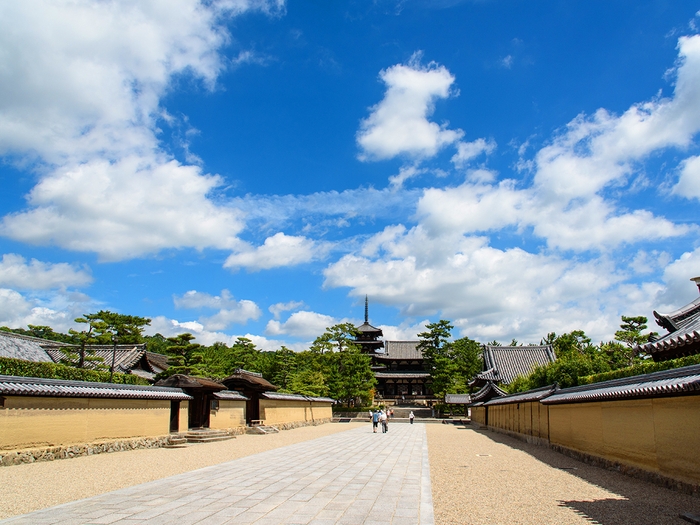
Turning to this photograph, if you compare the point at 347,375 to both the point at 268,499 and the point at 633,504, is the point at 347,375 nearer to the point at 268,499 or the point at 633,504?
the point at 268,499

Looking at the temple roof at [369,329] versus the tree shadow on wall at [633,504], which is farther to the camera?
the temple roof at [369,329]

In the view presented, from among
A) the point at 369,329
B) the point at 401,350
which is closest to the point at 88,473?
the point at 401,350

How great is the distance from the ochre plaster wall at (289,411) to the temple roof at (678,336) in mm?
23765

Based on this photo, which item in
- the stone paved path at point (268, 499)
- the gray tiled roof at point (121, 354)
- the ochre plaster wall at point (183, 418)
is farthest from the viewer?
the gray tiled roof at point (121, 354)

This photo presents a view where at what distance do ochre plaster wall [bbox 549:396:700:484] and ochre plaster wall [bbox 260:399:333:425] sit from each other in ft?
64.6

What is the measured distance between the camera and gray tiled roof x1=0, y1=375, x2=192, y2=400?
12742mm

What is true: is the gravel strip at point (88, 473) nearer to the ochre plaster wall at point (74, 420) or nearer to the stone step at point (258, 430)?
the ochre plaster wall at point (74, 420)

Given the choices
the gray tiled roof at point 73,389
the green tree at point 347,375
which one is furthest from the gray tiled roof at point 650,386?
the green tree at point 347,375

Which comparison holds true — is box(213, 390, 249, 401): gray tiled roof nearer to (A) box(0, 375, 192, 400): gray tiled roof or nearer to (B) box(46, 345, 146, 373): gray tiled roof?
(A) box(0, 375, 192, 400): gray tiled roof

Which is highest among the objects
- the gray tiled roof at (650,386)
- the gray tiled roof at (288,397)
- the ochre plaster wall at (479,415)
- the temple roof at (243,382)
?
the gray tiled roof at (650,386)

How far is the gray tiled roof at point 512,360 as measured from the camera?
40.5 m

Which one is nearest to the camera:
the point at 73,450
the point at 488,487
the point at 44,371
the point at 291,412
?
the point at 488,487

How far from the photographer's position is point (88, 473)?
11570mm

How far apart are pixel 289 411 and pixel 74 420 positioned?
67.5 feet
